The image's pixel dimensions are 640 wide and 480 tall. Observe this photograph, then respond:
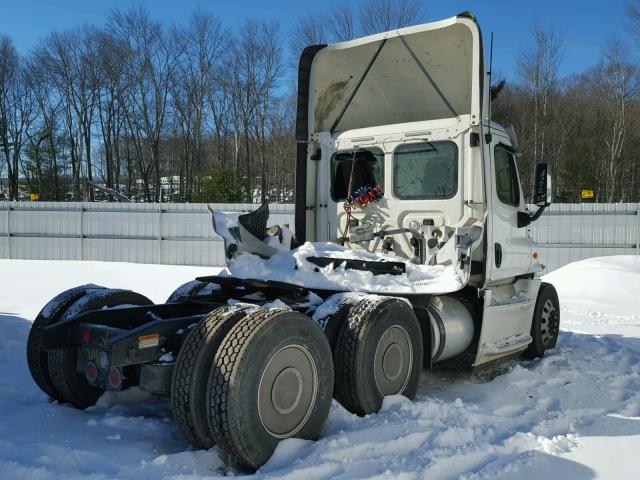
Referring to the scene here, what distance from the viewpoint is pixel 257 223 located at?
580 centimetres

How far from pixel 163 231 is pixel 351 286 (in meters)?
15.8

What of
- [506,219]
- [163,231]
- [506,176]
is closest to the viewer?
[506,219]

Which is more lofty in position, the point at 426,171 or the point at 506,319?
the point at 426,171

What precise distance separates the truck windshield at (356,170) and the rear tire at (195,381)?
3.07m

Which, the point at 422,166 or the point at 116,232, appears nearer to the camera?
the point at 422,166

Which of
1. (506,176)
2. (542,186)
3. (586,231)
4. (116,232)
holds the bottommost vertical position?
(116,232)

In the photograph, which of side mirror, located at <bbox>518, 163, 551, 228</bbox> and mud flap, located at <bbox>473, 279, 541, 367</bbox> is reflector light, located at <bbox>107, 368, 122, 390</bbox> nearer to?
mud flap, located at <bbox>473, 279, 541, 367</bbox>

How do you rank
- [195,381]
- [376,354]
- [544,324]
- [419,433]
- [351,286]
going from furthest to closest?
[544,324] → [351,286] → [376,354] → [419,433] → [195,381]

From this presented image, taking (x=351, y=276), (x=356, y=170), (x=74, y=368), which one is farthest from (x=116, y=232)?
(x=351, y=276)

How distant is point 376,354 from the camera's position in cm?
470

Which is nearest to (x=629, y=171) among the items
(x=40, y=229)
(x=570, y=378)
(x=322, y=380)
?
(x=40, y=229)

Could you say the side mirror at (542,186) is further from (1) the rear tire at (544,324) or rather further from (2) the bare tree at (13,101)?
(2) the bare tree at (13,101)

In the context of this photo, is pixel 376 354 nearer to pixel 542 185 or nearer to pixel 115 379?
pixel 115 379

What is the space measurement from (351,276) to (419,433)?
1510 mm
